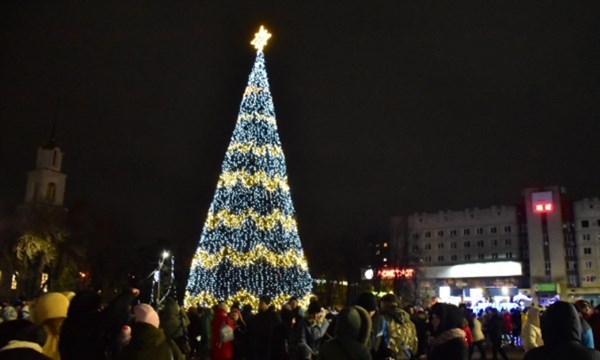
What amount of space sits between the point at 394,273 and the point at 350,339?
54.3 m

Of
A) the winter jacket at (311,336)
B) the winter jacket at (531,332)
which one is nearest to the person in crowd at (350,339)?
the winter jacket at (311,336)

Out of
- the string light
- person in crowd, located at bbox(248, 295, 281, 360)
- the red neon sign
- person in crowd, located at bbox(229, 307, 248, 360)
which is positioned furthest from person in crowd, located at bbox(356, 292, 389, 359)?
the red neon sign

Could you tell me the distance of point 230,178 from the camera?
996 inches

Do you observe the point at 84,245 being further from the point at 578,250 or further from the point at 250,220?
the point at 578,250

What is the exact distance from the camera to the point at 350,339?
480cm

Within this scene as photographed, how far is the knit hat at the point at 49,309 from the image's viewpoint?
495 centimetres

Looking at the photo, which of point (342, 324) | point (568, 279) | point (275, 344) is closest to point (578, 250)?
point (568, 279)

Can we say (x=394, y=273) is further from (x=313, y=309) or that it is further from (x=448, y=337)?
(x=448, y=337)

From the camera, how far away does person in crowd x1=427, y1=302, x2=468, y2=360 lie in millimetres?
5449

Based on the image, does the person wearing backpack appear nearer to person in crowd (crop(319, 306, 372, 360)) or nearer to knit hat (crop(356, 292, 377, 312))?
knit hat (crop(356, 292, 377, 312))

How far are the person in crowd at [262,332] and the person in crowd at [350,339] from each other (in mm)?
7119

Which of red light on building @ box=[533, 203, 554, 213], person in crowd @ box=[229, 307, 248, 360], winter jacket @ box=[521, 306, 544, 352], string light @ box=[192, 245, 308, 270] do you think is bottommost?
person in crowd @ box=[229, 307, 248, 360]

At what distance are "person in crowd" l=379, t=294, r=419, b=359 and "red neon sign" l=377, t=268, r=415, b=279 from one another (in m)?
48.4

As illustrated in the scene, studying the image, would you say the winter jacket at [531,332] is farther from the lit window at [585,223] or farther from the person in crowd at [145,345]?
the lit window at [585,223]
